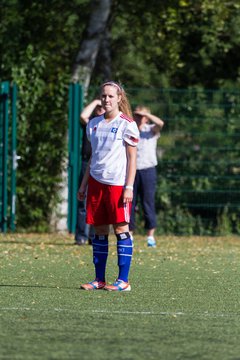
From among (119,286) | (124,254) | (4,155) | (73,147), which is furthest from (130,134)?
(4,155)

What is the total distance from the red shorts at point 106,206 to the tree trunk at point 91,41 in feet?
35.2

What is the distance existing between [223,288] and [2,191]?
9.21 m

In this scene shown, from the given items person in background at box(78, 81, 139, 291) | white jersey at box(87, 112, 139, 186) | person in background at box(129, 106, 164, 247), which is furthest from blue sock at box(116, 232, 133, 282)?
person in background at box(129, 106, 164, 247)

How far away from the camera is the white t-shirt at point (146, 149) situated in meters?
17.2

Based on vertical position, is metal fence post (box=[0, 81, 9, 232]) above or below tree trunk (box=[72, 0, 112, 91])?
below

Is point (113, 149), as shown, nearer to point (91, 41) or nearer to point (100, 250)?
point (100, 250)

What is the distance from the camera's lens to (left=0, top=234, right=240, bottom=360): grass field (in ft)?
24.0

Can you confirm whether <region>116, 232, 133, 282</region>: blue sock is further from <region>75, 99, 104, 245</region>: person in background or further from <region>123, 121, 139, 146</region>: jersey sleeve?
<region>75, 99, 104, 245</region>: person in background

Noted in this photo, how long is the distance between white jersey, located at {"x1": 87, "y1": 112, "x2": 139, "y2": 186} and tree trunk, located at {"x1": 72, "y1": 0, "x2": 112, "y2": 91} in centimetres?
1063

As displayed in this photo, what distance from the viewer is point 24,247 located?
1658 centimetres

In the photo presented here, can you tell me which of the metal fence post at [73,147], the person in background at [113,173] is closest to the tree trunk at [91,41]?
the metal fence post at [73,147]

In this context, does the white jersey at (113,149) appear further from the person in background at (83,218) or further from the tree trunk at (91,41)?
the tree trunk at (91,41)

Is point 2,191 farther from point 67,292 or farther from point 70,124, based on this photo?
point 67,292

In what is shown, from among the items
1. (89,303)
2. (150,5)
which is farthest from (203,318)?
(150,5)
